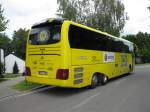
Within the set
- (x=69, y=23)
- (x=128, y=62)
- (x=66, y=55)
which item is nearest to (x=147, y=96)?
(x=66, y=55)

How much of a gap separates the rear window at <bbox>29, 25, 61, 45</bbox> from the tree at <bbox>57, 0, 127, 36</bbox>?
80.5ft

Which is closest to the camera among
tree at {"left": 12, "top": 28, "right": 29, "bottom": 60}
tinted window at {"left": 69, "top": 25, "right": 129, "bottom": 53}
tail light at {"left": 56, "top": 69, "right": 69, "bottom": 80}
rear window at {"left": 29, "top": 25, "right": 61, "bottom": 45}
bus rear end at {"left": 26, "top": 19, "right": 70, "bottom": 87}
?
tail light at {"left": 56, "top": 69, "right": 69, "bottom": 80}

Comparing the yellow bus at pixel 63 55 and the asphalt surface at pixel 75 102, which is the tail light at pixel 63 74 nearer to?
the yellow bus at pixel 63 55

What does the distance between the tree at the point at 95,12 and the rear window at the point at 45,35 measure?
2454 cm

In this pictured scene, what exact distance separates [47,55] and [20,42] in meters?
61.7

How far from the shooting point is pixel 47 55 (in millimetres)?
13172

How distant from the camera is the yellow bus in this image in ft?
41.6

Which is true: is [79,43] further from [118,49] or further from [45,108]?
[118,49]

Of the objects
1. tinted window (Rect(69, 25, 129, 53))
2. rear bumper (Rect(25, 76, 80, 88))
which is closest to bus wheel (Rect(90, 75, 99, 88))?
tinted window (Rect(69, 25, 129, 53))

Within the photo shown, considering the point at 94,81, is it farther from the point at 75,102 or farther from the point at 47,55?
the point at 75,102

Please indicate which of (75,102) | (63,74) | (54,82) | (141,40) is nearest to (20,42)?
(141,40)

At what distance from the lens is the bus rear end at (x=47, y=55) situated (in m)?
12.6

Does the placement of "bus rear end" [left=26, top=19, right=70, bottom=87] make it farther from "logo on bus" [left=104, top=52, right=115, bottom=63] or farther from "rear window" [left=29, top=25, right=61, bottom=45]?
"logo on bus" [left=104, top=52, right=115, bottom=63]

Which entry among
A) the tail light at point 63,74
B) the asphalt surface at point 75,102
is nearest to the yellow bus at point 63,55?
the tail light at point 63,74
